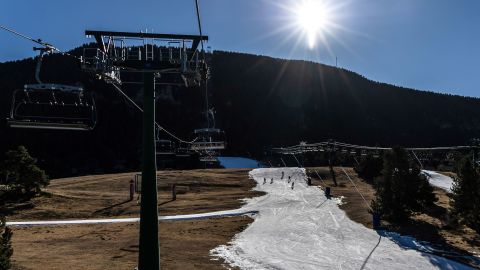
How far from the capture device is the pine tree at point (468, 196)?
32781 mm

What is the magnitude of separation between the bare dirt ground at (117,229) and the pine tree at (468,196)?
51.9ft

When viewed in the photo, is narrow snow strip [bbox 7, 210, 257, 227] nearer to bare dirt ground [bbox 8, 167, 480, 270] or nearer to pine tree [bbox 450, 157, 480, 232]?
bare dirt ground [bbox 8, 167, 480, 270]

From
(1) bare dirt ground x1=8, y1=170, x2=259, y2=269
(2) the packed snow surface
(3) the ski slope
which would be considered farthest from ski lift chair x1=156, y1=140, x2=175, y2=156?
(2) the packed snow surface

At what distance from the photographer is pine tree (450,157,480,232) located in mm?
32781

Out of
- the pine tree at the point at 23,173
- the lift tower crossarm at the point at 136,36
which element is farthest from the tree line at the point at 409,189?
the pine tree at the point at 23,173

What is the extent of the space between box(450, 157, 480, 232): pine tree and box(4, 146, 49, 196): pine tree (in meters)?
39.6

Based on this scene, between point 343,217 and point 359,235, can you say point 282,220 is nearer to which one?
point 343,217

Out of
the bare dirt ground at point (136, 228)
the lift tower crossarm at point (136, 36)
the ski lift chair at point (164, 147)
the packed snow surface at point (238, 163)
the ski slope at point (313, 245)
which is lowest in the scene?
the ski slope at point (313, 245)

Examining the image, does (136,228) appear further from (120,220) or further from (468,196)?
(468,196)

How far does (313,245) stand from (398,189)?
37.7ft

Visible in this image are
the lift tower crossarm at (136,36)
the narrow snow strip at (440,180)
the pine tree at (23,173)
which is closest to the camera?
the lift tower crossarm at (136,36)

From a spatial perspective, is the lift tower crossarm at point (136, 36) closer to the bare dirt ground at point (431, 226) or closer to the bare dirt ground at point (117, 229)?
the bare dirt ground at point (117, 229)

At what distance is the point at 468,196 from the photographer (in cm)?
3341

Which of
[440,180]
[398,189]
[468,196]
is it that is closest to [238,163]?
[440,180]
